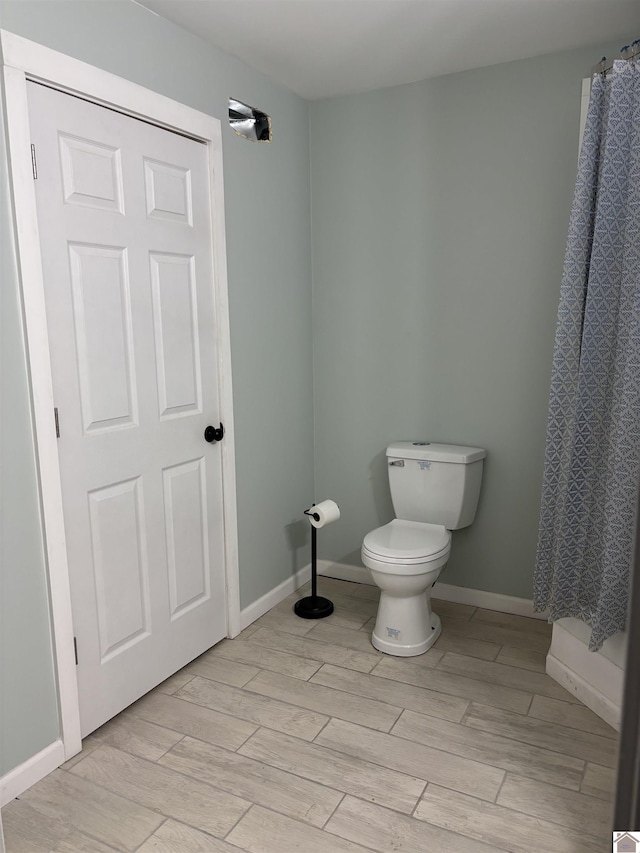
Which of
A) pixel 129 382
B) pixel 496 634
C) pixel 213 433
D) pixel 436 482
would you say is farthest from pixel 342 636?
pixel 129 382

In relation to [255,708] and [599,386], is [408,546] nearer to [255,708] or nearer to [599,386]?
[255,708]

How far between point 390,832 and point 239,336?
184cm

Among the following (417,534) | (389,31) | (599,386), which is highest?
(389,31)

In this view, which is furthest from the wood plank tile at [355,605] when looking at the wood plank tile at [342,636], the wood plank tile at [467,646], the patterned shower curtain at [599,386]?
the patterned shower curtain at [599,386]

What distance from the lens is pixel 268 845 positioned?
1658mm

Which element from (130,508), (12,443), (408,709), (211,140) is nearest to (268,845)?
(408,709)

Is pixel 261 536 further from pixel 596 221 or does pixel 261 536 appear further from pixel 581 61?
pixel 581 61

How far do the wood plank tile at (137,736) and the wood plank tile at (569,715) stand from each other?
1254 mm

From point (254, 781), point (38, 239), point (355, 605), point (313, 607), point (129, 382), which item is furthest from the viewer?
point (355, 605)

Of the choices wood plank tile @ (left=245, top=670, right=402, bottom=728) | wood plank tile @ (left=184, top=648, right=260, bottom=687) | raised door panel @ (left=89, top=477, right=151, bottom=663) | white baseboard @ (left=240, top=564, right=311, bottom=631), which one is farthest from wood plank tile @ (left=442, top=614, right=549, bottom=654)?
raised door panel @ (left=89, top=477, right=151, bottom=663)

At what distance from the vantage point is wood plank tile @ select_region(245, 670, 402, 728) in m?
2.20

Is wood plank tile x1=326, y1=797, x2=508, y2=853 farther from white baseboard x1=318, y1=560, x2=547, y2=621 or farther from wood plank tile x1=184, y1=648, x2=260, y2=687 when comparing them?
white baseboard x1=318, y1=560, x2=547, y2=621

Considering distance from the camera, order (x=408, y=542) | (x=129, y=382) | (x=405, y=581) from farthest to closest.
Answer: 1. (x=408, y=542)
2. (x=405, y=581)
3. (x=129, y=382)

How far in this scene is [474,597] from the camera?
3043 mm
